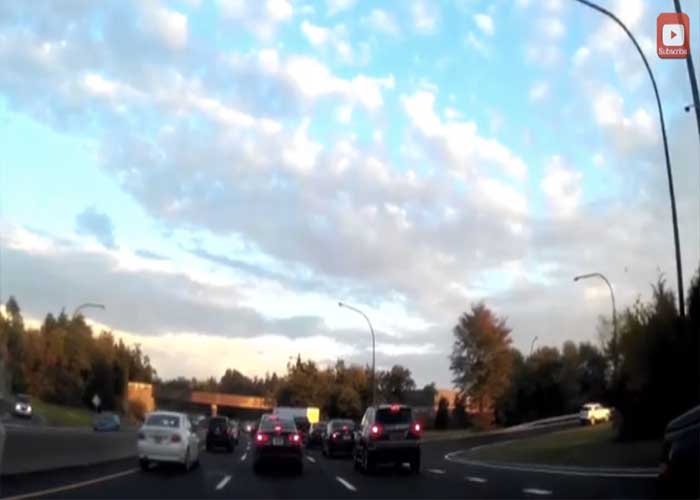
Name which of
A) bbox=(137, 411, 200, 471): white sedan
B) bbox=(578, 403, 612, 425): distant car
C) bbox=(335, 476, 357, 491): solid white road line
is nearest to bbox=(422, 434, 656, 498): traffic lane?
bbox=(335, 476, 357, 491): solid white road line

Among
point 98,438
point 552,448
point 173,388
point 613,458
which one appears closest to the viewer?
point 613,458

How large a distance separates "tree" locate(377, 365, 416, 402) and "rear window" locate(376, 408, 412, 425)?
8123 cm

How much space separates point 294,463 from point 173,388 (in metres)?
125

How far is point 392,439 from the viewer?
2956 cm

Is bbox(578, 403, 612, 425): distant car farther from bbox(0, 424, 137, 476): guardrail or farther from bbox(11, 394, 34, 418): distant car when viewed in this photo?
bbox(0, 424, 137, 476): guardrail

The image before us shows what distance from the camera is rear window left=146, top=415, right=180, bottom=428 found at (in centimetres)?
2895

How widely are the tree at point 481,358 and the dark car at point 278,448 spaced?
60211 mm

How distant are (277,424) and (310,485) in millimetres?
7549

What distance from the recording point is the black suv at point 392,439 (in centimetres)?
2945

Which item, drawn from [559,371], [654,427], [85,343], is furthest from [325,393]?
[654,427]

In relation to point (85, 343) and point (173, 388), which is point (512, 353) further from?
point (173, 388)

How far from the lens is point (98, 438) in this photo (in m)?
33.0

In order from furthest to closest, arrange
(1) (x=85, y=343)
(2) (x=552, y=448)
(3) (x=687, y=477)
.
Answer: (1) (x=85, y=343), (2) (x=552, y=448), (3) (x=687, y=477)

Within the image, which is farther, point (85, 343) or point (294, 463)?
point (85, 343)
